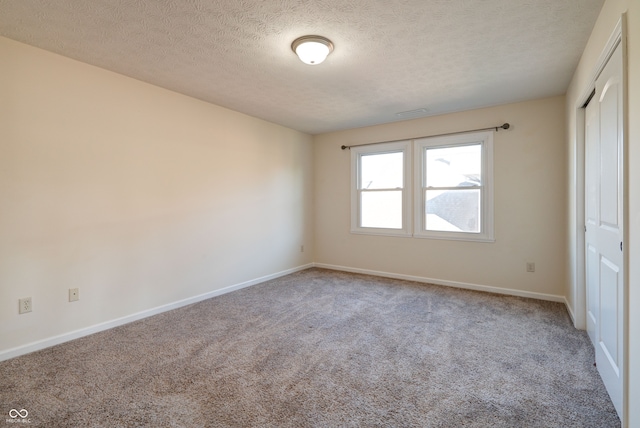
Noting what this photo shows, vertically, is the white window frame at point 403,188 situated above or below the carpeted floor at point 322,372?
above

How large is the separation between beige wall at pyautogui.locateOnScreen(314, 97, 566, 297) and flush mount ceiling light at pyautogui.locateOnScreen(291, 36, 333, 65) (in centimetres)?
253

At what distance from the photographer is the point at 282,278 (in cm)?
471

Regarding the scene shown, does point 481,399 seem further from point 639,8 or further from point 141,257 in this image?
point 141,257

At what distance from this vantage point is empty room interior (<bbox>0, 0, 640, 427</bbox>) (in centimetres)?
179

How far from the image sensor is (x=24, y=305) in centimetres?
239

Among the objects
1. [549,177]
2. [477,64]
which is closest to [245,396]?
[477,64]

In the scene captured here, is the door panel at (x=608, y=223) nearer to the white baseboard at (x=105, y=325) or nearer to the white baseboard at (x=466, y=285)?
the white baseboard at (x=466, y=285)

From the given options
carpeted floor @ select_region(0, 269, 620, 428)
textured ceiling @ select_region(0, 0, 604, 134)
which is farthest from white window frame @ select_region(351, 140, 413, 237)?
carpeted floor @ select_region(0, 269, 620, 428)

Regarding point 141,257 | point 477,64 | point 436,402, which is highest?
point 477,64

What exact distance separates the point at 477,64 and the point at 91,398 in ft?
12.8

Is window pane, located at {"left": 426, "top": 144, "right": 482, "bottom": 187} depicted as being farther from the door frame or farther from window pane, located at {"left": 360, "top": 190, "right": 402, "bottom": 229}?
the door frame

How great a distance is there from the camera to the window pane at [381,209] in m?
4.76

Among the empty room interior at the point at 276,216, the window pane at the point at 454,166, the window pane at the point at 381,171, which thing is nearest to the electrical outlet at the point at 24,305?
the empty room interior at the point at 276,216

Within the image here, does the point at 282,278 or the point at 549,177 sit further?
the point at 282,278
